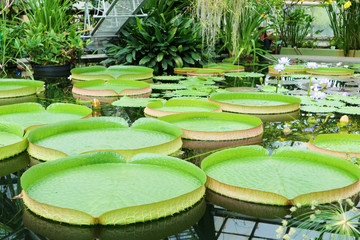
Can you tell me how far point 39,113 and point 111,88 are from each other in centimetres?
124

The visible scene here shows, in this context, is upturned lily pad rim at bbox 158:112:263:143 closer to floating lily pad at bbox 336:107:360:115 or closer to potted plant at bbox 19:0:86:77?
floating lily pad at bbox 336:107:360:115

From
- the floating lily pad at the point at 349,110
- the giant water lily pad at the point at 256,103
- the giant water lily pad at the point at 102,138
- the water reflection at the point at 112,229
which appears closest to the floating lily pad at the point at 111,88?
the giant water lily pad at the point at 256,103

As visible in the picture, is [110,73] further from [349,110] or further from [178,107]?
[349,110]

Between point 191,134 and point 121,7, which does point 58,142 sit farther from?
point 121,7

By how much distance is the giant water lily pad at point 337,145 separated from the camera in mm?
2129

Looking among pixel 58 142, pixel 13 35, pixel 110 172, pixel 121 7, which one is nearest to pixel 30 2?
pixel 13 35

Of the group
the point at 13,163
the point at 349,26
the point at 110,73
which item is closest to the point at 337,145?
the point at 13,163

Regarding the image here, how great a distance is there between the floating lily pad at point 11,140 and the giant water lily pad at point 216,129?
83 cm

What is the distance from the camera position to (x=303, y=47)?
8.75 metres

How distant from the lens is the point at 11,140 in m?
2.36

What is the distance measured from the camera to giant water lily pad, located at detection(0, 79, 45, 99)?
3865 mm

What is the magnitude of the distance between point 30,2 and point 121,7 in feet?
4.66

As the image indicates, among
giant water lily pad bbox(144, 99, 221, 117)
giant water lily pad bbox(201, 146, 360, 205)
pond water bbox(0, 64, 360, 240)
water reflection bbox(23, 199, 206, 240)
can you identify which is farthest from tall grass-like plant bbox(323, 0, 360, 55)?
water reflection bbox(23, 199, 206, 240)

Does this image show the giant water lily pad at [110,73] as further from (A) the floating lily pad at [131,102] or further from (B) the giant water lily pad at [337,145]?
(B) the giant water lily pad at [337,145]
